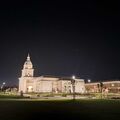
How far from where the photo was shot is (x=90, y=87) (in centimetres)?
19425

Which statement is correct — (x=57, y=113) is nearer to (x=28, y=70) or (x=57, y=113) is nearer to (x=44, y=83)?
(x=44, y=83)

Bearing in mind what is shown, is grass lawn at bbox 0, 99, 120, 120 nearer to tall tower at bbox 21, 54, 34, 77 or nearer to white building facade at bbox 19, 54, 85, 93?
white building facade at bbox 19, 54, 85, 93

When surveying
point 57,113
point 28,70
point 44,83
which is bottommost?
point 57,113

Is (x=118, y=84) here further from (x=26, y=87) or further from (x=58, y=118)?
(x=58, y=118)

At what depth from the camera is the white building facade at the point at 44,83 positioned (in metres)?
166

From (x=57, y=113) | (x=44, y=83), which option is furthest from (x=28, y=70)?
(x=57, y=113)

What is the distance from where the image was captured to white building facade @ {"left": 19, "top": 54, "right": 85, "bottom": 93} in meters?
166

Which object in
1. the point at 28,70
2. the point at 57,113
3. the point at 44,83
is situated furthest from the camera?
the point at 28,70

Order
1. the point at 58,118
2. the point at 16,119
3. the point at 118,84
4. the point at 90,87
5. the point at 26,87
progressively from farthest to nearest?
the point at 90,87
the point at 26,87
the point at 118,84
the point at 58,118
the point at 16,119

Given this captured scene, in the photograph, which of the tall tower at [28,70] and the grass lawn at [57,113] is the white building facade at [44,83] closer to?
the tall tower at [28,70]

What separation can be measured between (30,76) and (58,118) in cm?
15750

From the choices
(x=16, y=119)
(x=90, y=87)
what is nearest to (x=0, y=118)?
(x=16, y=119)

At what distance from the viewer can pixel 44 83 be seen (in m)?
166

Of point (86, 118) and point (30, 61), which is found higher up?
point (30, 61)
